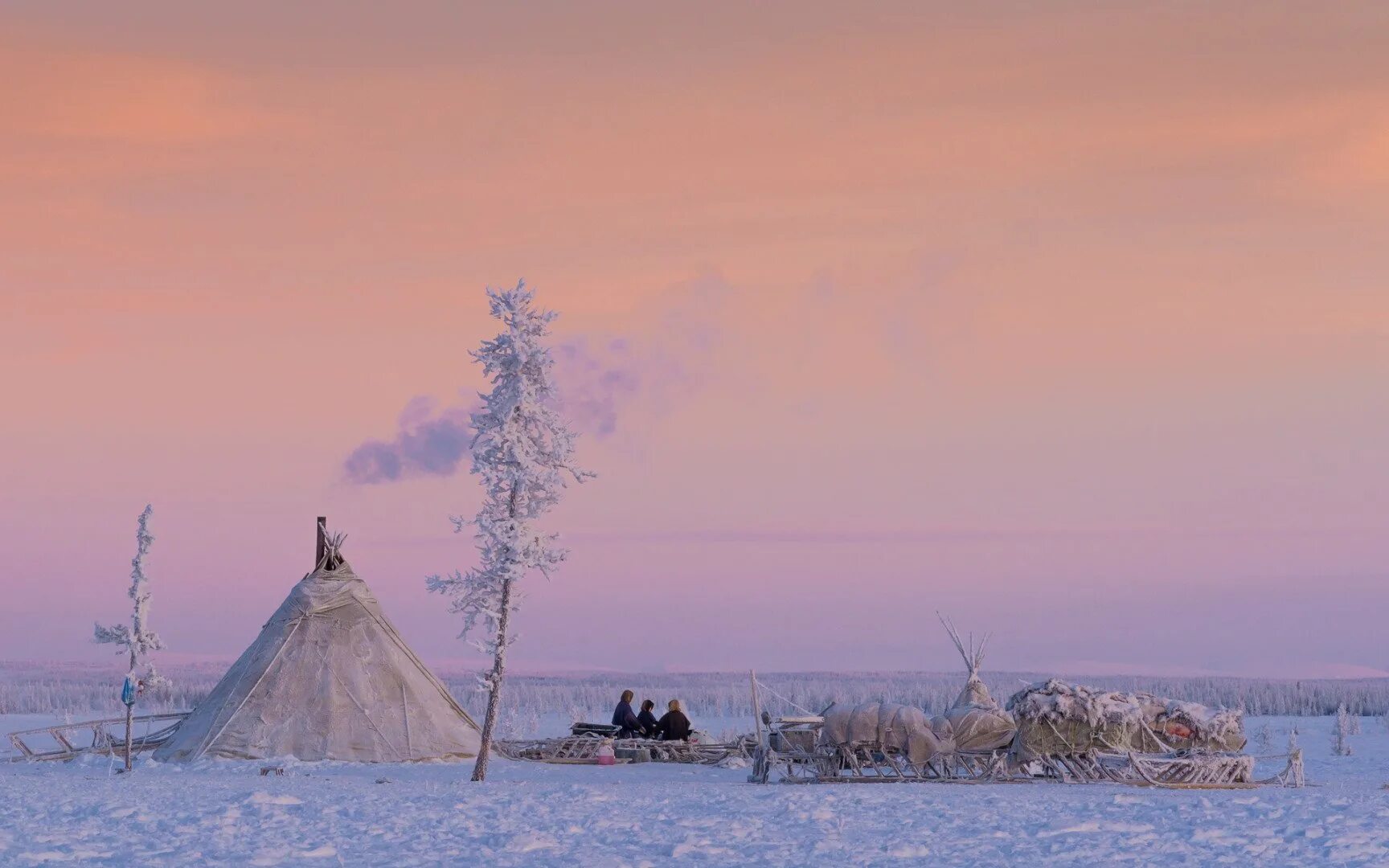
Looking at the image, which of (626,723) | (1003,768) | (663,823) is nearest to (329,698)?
(626,723)

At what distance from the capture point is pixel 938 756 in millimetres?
30594

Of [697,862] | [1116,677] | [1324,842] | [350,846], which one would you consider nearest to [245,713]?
[350,846]

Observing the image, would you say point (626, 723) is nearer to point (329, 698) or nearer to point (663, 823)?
point (329, 698)

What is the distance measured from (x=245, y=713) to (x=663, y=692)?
319 ft

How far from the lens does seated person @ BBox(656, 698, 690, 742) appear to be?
122ft

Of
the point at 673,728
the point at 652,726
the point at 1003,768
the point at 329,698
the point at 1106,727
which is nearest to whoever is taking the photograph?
the point at 1106,727

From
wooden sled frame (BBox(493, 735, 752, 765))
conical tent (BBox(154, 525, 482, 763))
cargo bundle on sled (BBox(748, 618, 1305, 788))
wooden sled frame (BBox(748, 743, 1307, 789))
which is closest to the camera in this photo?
wooden sled frame (BBox(748, 743, 1307, 789))

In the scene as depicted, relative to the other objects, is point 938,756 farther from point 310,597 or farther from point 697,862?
point 310,597

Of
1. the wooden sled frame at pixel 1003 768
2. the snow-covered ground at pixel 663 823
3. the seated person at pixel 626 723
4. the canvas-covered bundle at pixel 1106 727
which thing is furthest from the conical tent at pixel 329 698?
the canvas-covered bundle at pixel 1106 727

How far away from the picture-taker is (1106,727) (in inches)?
1191

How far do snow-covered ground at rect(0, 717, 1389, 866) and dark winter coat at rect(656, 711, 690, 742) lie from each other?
6619mm

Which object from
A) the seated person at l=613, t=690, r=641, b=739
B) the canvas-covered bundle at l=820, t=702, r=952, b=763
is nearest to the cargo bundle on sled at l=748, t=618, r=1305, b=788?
the canvas-covered bundle at l=820, t=702, r=952, b=763

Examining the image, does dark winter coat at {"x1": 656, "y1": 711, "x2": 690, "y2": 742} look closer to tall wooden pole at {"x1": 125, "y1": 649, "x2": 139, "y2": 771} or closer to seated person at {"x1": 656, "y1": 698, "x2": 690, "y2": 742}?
seated person at {"x1": 656, "y1": 698, "x2": 690, "y2": 742}

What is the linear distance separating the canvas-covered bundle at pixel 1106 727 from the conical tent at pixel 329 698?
13418mm
